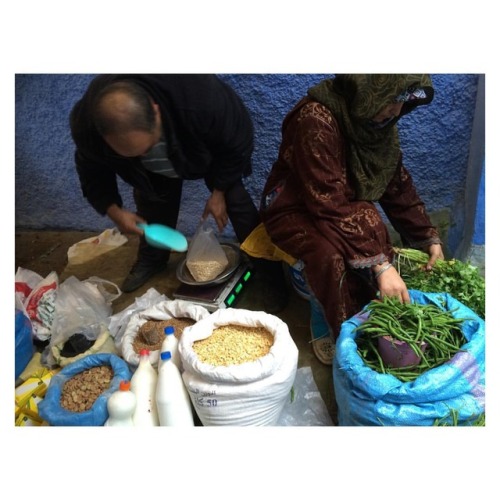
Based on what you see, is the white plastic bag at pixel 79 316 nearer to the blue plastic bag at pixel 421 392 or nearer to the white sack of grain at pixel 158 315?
the white sack of grain at pixel 158 315

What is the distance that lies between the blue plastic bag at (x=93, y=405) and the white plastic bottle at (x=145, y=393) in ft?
0.28

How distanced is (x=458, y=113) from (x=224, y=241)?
1172 millimetres

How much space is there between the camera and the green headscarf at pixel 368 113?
1.53m

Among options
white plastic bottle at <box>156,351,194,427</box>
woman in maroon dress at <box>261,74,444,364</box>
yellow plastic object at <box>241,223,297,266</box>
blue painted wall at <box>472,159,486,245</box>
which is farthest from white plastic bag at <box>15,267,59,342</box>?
blue painted wall at <box>472,159,486,245</box>

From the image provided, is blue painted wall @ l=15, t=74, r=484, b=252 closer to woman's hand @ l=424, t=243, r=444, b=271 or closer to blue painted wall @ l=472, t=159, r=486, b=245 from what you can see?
blue painted wall @ l=472, t=159, r=486, b=245

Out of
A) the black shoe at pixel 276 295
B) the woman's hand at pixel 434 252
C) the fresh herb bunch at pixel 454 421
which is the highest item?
the woman's hand at pixel 434 252

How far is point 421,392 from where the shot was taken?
1369mm

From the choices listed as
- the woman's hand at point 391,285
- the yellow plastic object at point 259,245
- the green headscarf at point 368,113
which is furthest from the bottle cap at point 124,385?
the green headscarf at point 368,113

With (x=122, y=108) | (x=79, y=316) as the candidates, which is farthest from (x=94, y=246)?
(x=122, y=108)

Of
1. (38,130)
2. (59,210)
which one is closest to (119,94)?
(38,130)

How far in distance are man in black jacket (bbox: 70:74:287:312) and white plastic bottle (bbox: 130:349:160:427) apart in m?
0.52

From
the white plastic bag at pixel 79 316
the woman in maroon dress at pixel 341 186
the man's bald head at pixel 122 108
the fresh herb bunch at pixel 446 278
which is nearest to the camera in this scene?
the man's bald head at pixel 122 108

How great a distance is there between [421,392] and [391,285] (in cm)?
42
